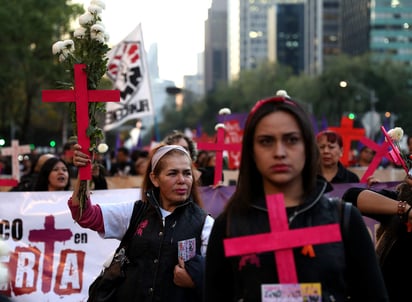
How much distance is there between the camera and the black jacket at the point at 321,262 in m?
2.87

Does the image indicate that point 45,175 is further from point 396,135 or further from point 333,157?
point 396,135

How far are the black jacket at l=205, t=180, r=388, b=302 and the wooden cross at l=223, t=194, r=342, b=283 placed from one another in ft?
0.10

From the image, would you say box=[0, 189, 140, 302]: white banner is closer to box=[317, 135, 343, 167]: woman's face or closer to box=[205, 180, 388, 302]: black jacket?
box=[317, 135, 343, 167]: woman's face

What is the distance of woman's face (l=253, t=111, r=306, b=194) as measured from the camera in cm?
289

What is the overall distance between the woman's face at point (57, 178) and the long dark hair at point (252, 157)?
5.21 m

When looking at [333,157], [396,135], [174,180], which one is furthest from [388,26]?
[174,180]

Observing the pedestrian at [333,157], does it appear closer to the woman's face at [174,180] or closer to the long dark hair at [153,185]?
the long dark hair at [153,185]

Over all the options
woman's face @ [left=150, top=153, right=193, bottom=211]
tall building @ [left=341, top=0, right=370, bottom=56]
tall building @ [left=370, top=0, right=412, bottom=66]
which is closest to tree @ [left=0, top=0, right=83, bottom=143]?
woman's face @ [left=150, top=153, right=193, bottom=211]

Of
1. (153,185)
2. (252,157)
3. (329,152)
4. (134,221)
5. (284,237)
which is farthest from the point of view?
(329,152)

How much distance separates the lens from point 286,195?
296 cm

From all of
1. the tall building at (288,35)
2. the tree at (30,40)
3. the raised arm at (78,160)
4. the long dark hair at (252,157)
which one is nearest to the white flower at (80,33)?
the raised arm at (78,160)

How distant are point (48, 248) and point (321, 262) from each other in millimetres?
4493

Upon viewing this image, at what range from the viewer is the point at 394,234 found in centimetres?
420

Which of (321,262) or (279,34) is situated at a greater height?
(279,34)
